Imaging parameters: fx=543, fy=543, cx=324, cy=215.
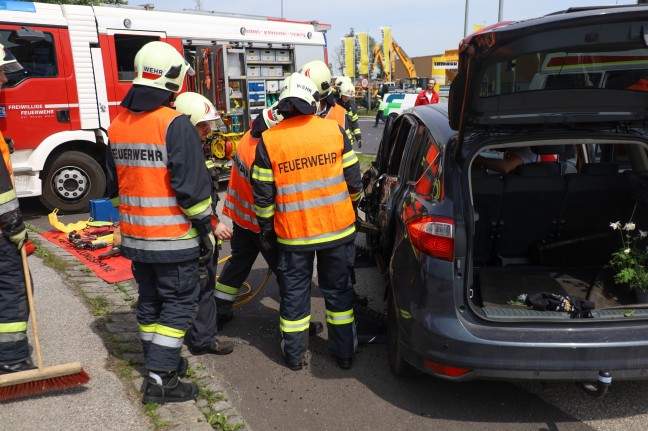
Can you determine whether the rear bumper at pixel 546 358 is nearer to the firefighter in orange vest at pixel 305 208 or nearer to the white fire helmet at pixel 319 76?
the firefighter in orange vest at pixel 305 208

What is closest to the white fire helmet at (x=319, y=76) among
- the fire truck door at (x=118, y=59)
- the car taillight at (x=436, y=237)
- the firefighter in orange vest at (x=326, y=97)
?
the firefighter in orange vest at (x=326, y=97)

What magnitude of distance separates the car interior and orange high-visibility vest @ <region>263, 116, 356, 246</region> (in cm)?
92

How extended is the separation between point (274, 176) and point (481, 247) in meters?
1.52

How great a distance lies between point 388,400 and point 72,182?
21.7ft

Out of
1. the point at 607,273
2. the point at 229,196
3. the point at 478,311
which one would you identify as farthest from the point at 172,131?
the point at 607,273

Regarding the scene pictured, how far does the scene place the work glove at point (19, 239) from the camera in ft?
10.3

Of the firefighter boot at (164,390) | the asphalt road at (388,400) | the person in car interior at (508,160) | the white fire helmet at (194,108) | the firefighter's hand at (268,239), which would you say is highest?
the white fire helmet at (194,108)

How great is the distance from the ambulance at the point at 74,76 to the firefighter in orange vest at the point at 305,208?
18.2 ft

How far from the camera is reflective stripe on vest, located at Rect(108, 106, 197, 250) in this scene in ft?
9.74

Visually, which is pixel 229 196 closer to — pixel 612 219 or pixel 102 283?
pixel 102 283

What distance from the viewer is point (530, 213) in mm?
3715

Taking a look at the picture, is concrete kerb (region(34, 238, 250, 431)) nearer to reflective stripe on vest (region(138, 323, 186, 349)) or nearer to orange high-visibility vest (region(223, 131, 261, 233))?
reflective stripe on vest (region(138, 323, 186, 349))

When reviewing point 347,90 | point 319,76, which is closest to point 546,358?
point 319,76

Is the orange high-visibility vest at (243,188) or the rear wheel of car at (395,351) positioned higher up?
the orange high-visibility vest at (243,188)
